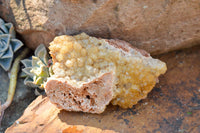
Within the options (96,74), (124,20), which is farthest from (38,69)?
(124,20)

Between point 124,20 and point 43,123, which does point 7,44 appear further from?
point 124,20

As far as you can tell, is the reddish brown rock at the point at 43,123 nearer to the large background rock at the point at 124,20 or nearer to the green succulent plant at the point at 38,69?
the green succulent plant at the point at 38,69

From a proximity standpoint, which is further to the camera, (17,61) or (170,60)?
(17,61)

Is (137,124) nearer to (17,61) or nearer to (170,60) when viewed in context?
(170,60)

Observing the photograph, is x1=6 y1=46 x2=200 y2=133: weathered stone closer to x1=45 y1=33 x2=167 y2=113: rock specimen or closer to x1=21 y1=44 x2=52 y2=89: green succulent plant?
x1=45 y1=33 x2=167 y2=113: rock specimen

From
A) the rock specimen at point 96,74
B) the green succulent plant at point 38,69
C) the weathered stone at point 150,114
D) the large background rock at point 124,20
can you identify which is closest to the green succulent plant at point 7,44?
the green succulent plant at point 38,69

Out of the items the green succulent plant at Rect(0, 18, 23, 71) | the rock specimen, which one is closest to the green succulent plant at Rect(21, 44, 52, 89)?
the green succulent plant at Rect(0, 18, 23, 71)

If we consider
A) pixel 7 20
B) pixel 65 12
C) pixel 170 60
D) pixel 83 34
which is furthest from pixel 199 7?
pixel 7 20
